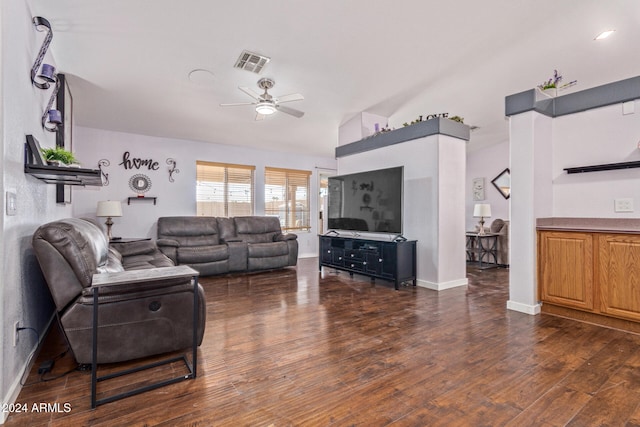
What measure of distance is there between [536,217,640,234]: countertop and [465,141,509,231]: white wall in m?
3.99

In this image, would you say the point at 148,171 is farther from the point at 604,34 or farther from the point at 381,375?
the point at 604,34

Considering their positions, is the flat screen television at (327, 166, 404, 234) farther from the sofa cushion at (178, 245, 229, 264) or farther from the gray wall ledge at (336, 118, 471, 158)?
the sofa cushion at (178, 245, 229, 264)

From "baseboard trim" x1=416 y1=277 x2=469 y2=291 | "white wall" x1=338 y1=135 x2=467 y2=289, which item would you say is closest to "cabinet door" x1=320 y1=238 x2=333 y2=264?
"white wall" x1=338 y1=135 x2=467 y2=289

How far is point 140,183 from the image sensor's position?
5.77 metres

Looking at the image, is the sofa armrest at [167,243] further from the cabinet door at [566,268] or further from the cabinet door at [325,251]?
the cabinet door at [566,268]

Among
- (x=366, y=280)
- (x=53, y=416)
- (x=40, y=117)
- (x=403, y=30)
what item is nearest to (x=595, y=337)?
(x=366, y=280)

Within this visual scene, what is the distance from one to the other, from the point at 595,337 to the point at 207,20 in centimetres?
441

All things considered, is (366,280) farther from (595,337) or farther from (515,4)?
(515,4)

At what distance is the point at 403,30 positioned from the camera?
3.29 meters

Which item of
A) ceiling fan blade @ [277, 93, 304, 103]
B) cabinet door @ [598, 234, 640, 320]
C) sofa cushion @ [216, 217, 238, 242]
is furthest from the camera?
sofa cushion @ [216, 217, 238, 242]

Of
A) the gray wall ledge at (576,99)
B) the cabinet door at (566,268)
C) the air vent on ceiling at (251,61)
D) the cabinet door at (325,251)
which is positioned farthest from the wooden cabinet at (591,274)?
the air vent on ceiling at (251,61)

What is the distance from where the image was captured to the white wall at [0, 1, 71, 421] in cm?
158

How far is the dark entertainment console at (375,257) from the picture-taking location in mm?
4246

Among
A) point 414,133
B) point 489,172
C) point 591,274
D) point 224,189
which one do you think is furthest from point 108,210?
point 489,172
